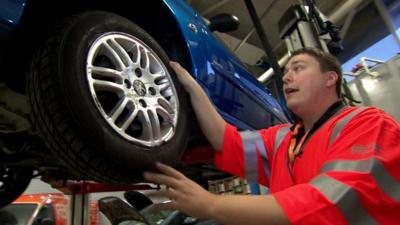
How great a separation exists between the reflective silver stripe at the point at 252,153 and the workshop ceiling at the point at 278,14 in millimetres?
3470

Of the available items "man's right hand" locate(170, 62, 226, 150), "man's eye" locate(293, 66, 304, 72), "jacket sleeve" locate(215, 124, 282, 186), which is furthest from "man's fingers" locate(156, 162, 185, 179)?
"man's eye" locate(293, 66, 304, 72)

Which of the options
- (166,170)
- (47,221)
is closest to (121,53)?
(166,170)

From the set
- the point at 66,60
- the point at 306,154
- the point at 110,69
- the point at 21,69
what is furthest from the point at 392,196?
the point at 21,69

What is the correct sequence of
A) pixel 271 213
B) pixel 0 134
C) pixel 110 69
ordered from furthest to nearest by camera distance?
pixel 0 134, pixel 110 69, pixel 271 213

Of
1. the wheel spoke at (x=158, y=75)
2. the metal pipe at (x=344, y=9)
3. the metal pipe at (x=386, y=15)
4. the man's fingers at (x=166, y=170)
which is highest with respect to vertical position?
the metal pipe at (x=344, y=9)

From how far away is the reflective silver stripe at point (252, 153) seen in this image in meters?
1.74

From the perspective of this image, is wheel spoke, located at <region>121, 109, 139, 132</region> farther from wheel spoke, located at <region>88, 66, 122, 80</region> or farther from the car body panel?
the car body panel

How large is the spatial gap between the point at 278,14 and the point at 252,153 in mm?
4148

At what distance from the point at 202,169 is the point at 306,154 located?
1.37m

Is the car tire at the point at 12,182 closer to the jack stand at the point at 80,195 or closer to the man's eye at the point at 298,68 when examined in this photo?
the jack stand at the point at 80,195

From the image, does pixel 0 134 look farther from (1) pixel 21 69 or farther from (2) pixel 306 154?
(2) pixel 306 154

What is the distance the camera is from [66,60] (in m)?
1.09

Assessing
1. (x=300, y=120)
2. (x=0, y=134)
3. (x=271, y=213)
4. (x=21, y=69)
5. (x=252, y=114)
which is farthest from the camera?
(x=252, y=114)

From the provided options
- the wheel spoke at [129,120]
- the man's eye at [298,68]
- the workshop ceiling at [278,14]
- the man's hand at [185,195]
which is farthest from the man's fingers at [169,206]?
the workshop ceiling at [278,14]
